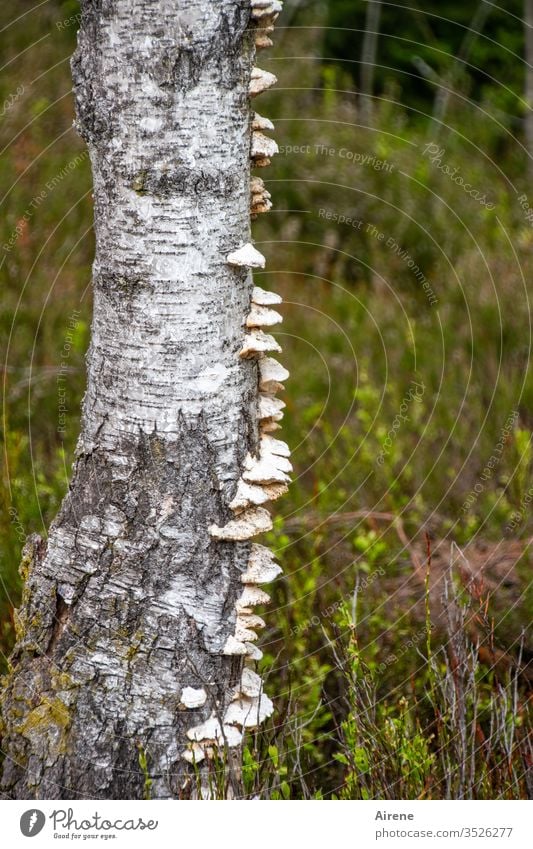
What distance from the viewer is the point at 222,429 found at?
1.88 m

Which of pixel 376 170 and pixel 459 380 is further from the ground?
pixel 376 170

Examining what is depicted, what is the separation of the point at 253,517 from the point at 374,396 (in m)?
2.10

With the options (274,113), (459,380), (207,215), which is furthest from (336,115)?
(207,215)

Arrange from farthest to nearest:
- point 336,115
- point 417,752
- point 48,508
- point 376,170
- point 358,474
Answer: point 336,115 → point 376,170 → point 358,474 → point 48,508 → point 417,752

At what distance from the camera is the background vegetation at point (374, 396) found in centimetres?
212

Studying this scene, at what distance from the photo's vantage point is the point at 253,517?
6.23 feet

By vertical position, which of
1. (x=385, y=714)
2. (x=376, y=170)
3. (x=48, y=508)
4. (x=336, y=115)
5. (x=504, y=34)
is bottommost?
(x=385, y=714)

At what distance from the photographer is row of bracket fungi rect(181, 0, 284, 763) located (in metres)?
1.86

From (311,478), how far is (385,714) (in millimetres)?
1679

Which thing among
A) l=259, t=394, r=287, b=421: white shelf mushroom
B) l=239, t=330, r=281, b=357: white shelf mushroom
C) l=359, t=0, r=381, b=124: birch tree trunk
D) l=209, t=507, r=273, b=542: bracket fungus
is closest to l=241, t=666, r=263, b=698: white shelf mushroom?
l=209, t=507, r=273, b=542: bracket fungus

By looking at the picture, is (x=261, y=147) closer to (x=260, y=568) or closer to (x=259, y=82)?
(x=259, y=82)

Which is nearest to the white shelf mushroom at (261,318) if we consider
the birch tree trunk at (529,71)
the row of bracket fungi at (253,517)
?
the row of bracket fungi at (253,517)

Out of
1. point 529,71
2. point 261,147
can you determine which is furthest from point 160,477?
point 529,71
